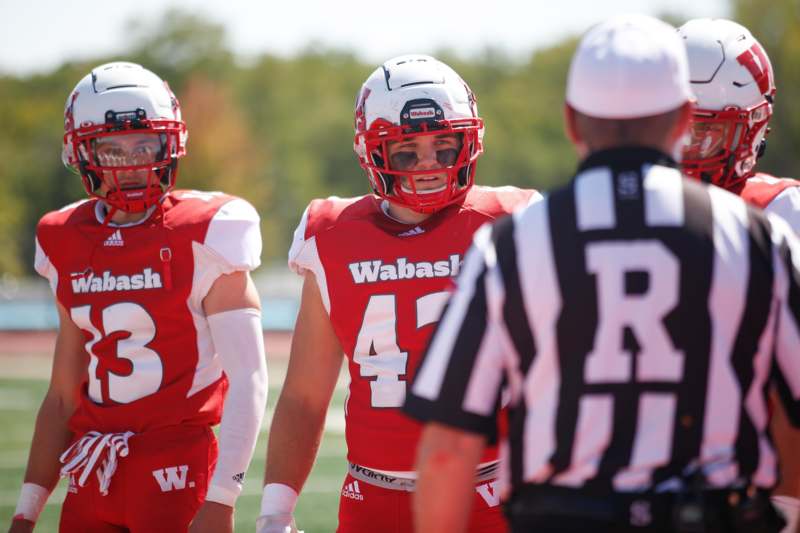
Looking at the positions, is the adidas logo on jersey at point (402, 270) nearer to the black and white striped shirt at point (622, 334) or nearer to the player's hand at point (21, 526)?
the black and white striped shirt at point (622, 334)

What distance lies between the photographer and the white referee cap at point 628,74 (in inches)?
83.4

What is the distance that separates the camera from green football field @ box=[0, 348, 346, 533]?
720 centimetres

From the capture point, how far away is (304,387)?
337 centimetres

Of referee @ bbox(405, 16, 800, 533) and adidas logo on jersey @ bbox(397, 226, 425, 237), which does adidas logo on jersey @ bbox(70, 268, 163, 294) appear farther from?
referee @ bbox(405, 16, 800, 533)

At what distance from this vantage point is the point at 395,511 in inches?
126

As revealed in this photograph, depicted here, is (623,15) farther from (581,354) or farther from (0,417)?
(0,417)

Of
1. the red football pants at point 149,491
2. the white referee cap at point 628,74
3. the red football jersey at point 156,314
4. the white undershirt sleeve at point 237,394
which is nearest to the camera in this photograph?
the white referee cap at point 628,74

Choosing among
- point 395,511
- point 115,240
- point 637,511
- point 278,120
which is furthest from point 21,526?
point 278,120

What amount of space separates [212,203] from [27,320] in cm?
1966

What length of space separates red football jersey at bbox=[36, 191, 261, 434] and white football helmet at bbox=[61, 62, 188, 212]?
0.13 metres

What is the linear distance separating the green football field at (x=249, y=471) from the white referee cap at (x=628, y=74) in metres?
5.10

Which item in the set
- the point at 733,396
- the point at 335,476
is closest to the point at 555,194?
the point at 733,396

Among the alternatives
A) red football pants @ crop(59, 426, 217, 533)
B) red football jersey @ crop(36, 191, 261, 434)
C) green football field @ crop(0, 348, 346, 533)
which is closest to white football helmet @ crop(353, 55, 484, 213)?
red football jersey @ crop(36, 191, 261, 434)

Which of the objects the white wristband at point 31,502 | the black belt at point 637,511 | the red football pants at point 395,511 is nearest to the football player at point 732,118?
the red football pants at point 395,511
